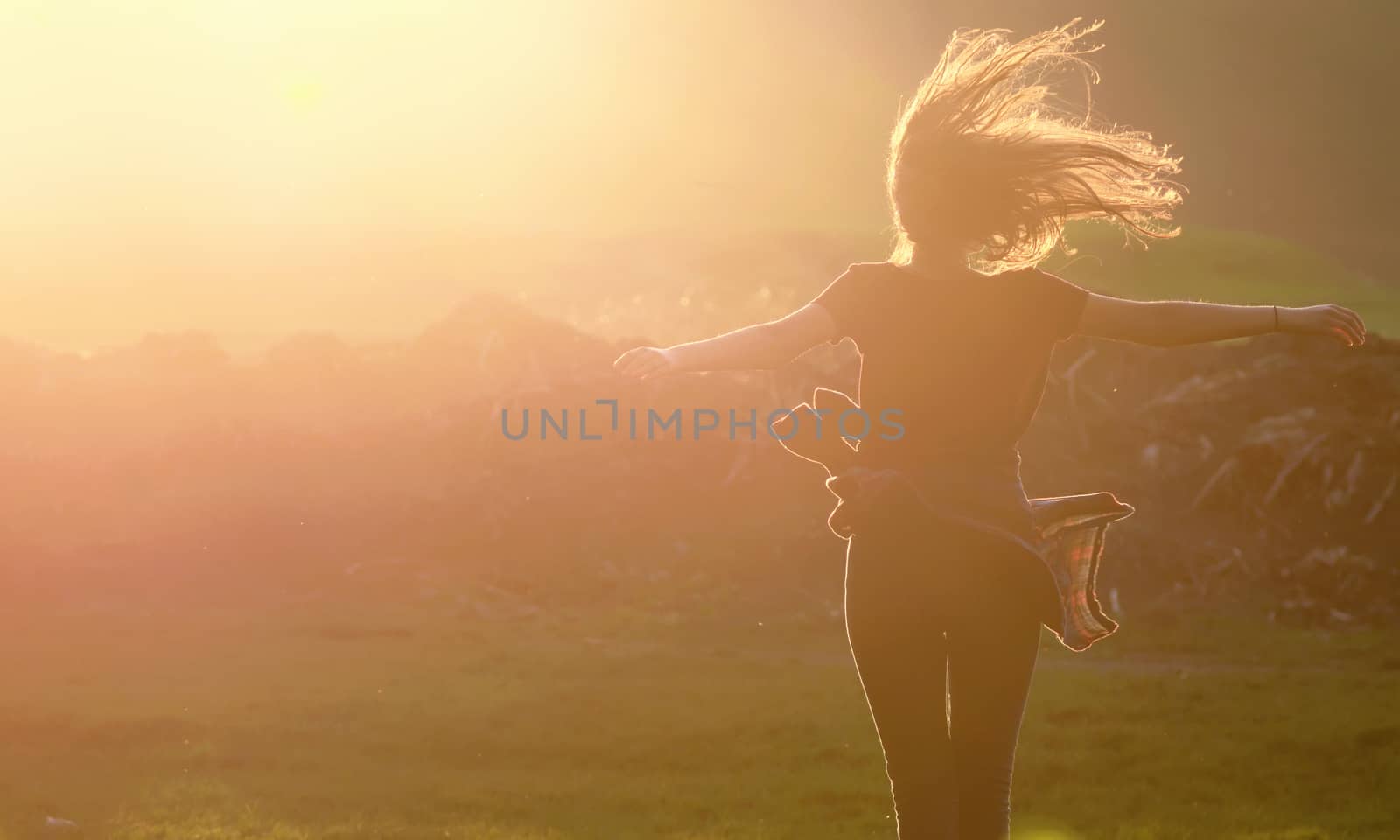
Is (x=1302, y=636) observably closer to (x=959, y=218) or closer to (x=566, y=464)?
(x=566, y=464)

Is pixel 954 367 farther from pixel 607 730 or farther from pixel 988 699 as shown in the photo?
pixel 607 730

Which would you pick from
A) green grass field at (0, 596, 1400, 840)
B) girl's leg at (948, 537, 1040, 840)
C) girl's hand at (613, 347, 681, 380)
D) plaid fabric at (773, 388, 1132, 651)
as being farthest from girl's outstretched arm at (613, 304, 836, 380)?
green grass field at (0, 596, 1400, 840)

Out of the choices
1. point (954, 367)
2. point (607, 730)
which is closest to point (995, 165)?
point (954, 367)

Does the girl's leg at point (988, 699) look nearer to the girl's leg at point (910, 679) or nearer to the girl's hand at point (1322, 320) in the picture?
the girl's leg at point (910, 679)

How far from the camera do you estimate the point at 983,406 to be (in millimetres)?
4074

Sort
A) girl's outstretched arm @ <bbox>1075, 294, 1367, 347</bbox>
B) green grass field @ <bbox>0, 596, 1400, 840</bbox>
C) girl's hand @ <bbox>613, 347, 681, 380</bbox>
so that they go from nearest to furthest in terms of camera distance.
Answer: girl's hand @ <bbox>613, 347, 681, 380</bbox>
girl's outstretched arm @ <bbox>1075, 294, 1367, 347</bbox>
green grass field @ <bbox>0, 596, 1400, 840</bbox>

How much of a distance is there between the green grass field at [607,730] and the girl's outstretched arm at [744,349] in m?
5.57

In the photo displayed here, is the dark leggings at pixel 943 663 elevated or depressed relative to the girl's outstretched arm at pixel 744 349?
depressed

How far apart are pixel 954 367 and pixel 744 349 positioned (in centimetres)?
65

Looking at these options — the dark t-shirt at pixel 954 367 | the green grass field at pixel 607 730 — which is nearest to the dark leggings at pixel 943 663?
the dark t-shirt at pixel 954 367

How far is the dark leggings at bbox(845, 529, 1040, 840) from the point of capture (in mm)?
→ 3998

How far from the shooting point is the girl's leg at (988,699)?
13.2 feet

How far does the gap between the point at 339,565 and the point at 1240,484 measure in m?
13.5

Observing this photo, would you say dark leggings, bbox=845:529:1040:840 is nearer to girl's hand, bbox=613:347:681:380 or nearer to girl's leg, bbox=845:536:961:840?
girl's leg, bbox=845:536:961:840
